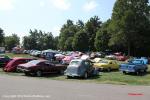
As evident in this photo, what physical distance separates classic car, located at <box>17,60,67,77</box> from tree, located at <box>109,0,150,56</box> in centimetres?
4714

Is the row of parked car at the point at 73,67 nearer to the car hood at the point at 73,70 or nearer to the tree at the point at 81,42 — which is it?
the car hood at the point at 73,70

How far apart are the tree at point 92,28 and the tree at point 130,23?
25.6m

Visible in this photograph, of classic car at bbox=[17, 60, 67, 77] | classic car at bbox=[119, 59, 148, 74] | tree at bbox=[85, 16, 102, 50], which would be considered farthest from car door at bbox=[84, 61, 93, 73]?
tree at bbox=[85, 16, 102, 50]

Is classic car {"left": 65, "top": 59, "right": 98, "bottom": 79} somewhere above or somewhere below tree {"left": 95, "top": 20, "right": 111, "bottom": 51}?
below

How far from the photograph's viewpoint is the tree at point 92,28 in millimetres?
116000

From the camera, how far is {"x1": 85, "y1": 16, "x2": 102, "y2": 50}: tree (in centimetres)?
11600

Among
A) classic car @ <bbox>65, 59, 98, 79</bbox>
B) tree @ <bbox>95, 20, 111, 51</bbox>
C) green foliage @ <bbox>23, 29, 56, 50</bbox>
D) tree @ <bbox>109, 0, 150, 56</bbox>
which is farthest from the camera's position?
green foliage @ <bbox>23, 29, 56, 50</bbox>

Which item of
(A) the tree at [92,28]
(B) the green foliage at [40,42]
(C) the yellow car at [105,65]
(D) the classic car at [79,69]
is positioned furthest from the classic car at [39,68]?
(B) the green foliage at [40,42]

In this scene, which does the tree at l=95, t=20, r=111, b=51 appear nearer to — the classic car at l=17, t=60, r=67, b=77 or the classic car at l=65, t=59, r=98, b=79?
the classic car at l=17, t=60, r=67, b=77

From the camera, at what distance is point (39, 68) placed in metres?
39.4

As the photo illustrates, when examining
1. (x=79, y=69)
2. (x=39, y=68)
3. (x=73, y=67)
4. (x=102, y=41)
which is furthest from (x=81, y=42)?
(x=79, y=69)

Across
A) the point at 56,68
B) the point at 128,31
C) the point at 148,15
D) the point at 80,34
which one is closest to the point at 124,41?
the point at 128,31

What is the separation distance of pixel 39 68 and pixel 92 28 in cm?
8394

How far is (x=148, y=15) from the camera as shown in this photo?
89438 mm
